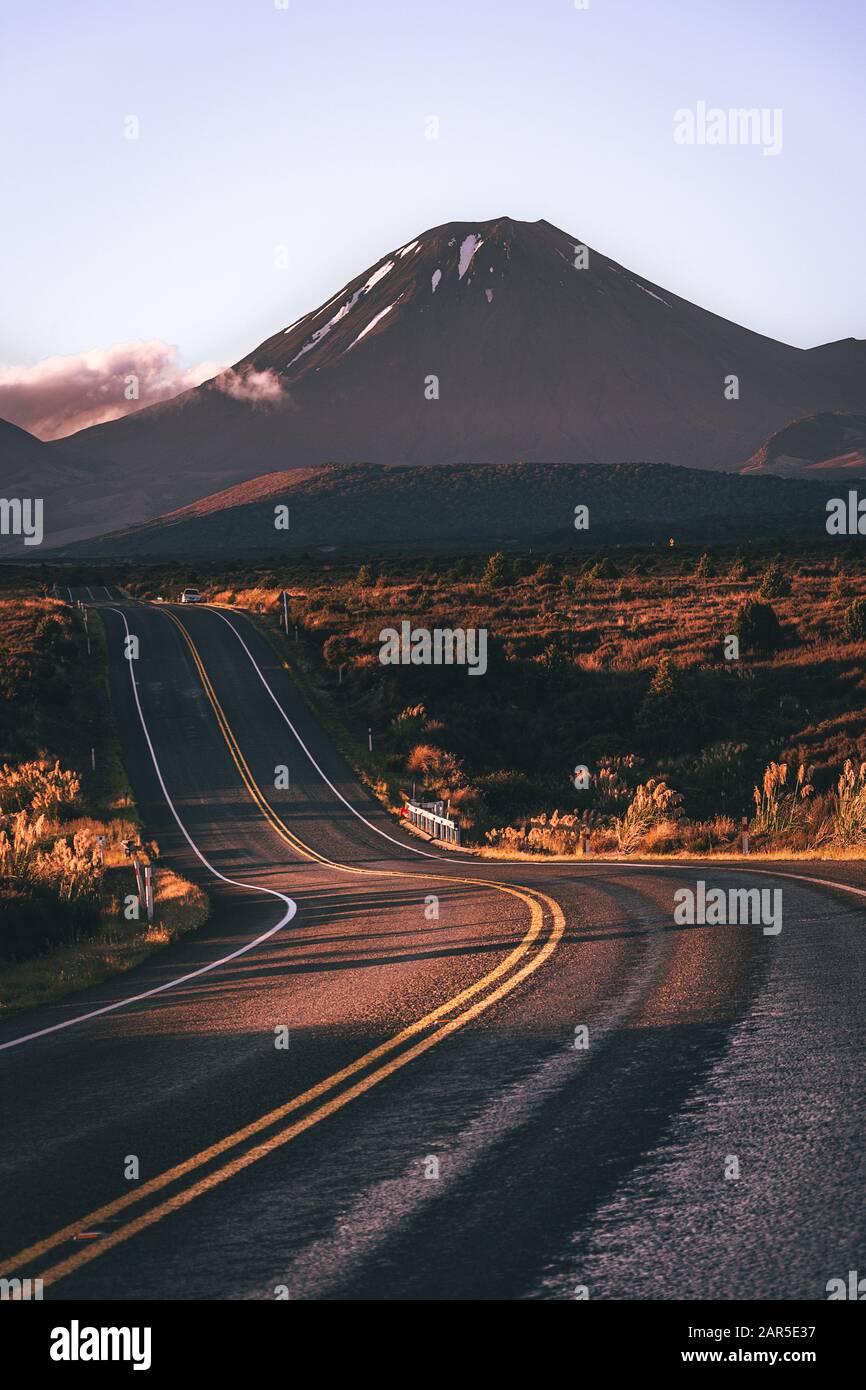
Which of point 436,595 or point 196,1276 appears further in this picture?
point 436,595

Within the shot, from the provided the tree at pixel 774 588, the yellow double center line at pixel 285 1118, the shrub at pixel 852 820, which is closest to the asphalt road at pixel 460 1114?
the yellow double center line at pixel 285 1118

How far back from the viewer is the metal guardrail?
33656 millimetres

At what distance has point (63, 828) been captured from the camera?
3177 cm

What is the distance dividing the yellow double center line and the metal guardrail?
67.7ft

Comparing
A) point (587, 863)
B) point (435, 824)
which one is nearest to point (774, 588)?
point (435, 824)

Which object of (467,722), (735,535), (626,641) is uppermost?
(735,535)

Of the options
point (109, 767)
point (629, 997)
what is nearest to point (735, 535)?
point (109, 767)

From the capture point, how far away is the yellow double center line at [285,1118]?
5.41 metres

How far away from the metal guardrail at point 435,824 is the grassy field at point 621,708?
58 centimetres

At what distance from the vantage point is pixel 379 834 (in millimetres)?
34312

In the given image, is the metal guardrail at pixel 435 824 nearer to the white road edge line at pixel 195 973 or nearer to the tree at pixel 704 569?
the white road edge line at pixel 195 973

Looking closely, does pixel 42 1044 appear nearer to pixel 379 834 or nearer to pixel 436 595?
pixel 379 834

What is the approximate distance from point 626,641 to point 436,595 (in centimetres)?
1882
